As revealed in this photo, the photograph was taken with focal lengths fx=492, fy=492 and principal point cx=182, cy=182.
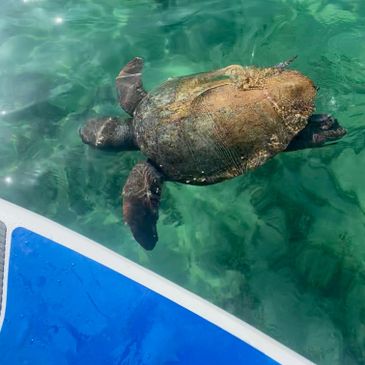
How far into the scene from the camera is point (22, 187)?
5.38 metres

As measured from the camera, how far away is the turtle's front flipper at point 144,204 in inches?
181

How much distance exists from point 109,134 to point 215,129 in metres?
1.41

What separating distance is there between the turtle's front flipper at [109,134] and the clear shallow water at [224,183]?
31 centimetres

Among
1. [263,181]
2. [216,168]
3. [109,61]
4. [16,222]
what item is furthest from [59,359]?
[109,61]

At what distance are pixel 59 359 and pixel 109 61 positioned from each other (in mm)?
3693

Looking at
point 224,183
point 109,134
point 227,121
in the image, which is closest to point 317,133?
point 227,121

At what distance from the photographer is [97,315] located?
4078 millimetres

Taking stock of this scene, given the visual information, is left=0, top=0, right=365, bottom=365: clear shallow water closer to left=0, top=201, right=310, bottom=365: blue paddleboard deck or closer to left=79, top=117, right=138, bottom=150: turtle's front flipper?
left=79, top=117, right=138, bottom=150: turtle's front flipper

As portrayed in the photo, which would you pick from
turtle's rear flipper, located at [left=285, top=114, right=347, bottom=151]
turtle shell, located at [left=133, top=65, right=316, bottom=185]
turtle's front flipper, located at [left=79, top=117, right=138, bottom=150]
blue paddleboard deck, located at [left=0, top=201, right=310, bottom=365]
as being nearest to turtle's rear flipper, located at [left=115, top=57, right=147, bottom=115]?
turtle's front flipper, located at [left=79, top=117, right=138, bottom=150]

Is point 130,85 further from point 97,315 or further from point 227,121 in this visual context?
point 97,315

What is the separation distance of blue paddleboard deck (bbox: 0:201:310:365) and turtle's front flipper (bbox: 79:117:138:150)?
109cm

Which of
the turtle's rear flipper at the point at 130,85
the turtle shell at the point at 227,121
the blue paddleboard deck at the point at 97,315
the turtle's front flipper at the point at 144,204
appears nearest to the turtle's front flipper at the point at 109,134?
the turtle's rear flipper at the point at 130,85

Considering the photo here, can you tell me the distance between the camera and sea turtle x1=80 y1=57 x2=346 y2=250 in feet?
Result: 13.3

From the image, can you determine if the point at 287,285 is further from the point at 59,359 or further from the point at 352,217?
the point at 59,359
